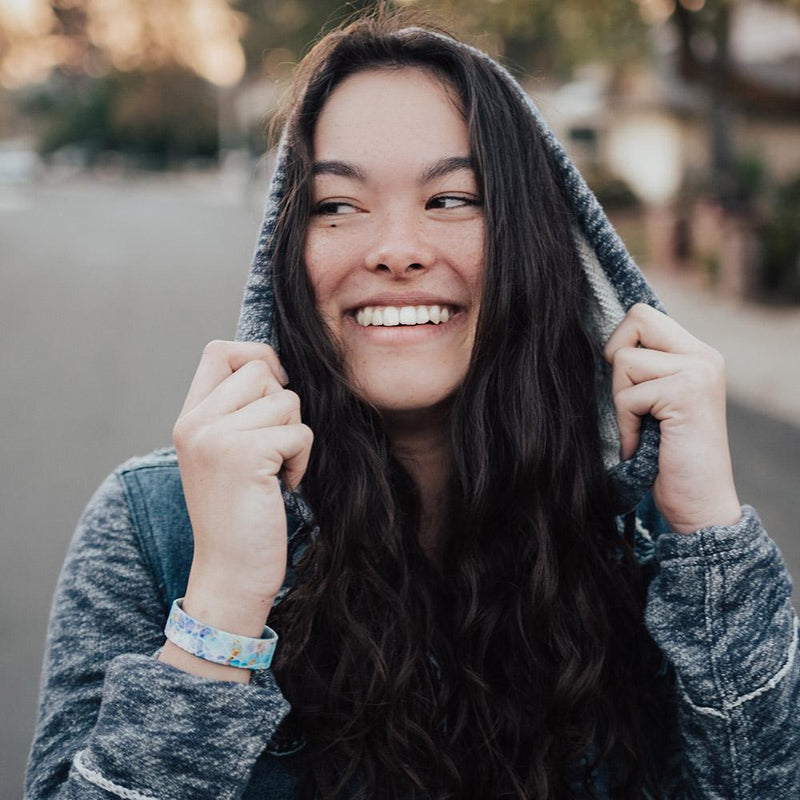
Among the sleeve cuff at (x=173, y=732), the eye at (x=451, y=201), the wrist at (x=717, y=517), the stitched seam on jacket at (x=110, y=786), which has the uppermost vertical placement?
the eye at (x=451, y=201)

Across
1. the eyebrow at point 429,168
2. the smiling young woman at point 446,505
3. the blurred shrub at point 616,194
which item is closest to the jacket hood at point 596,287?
the smiling young woman at point 446,505

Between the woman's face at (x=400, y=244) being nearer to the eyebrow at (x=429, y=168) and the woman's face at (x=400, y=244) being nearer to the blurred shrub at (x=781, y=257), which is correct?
the eyebrow at (x=429, y=168)

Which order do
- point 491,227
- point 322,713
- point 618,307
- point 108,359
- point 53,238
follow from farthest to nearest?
point 53,238 → point 108,359 → point 618,307 → point 491,227 → point 322,713

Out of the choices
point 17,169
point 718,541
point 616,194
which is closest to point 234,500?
point 718,541

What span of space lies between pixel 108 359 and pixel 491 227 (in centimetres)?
870

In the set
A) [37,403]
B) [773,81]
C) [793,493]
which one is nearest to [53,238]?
[37,403]

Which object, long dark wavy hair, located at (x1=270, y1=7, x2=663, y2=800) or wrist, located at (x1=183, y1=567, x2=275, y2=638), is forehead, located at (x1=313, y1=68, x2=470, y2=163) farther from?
wrist, located at (x1=183, y1=567, x2=275, y2=638)

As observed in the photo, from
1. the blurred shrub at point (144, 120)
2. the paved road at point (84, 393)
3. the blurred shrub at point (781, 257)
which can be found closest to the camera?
the paved road at point (84, 393)

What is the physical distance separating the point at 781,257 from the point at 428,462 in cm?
1166

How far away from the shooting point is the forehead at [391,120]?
179 centimetres

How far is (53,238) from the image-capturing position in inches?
890

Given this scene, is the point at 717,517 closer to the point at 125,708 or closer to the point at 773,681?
the point at 773,681

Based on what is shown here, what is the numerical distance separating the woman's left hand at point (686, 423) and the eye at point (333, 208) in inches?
23.7

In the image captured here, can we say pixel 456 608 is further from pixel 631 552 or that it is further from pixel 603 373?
pixel 603 373
